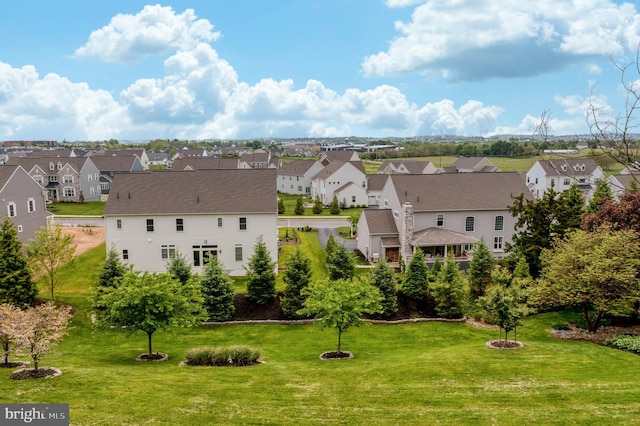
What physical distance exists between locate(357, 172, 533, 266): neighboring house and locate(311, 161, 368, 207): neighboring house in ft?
114

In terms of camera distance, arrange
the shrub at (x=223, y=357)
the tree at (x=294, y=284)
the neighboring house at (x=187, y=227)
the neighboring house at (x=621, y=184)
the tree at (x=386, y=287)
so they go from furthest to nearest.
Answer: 1. the neighboring house at (x=187, y=227)
2. the tree at (x=386, y=287)
3. the tree at (x=294, y=284)
4. the shrub at (x=223, y=357)
5. the neighboring house at (x=621, y=184)

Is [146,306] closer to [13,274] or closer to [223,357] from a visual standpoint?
[223,357]

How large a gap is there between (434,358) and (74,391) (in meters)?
14.3

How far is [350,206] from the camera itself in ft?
286

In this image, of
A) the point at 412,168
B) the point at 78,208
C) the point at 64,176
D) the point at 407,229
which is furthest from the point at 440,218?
the point at 64,176

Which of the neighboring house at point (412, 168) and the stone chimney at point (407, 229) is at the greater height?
the neighboring house at point (412, 168)

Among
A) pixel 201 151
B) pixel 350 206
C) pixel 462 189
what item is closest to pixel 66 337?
pixel 462 189

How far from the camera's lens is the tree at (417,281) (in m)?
34.5

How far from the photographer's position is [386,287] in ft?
108

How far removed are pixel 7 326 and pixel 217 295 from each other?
14276mm

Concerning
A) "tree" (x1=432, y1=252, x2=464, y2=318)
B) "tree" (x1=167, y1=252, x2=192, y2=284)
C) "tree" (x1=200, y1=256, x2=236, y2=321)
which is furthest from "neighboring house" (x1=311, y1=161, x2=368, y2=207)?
"tree" (x1=200, y1=256, x2=236, y2=321)

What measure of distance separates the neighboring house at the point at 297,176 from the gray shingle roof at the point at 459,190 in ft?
179

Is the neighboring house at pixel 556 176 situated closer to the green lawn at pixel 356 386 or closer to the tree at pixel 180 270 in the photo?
the green lawn at pixel 356 386

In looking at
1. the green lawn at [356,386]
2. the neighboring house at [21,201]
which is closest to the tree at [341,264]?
the green lawn at [356,386]
